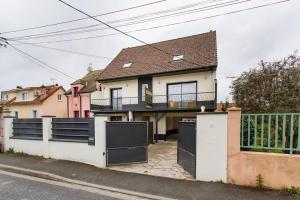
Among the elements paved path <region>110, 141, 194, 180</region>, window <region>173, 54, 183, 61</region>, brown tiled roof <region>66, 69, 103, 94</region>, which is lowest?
paved path <region>110, 141, 194, 180</region>

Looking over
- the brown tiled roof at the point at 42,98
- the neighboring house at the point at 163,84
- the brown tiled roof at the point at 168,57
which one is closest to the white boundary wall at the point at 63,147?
the neighboring house at the point at 163,84

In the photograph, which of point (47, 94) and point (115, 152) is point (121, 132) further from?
point (47, 94)

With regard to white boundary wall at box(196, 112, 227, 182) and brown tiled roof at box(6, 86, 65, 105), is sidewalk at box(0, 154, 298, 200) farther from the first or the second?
brown tiled roof at box(6, 86, 65, 105)

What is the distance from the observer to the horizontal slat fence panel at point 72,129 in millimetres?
8086

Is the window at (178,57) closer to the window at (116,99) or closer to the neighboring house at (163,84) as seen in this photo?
the neighboring house at (163,84)

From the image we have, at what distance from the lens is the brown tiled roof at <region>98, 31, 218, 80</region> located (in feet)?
56.3

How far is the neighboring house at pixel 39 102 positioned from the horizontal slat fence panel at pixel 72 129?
1941 cm

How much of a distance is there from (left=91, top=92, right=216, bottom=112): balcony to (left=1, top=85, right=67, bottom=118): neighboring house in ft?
31.7

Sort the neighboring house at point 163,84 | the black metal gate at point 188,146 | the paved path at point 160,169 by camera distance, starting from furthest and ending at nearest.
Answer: the neighboring house at point 163,84
the paved path at point 160,169
the black metal gate at point 188,146

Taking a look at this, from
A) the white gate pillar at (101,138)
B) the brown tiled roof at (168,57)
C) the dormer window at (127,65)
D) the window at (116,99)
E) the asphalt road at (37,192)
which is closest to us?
the asphalt road at (37,192)

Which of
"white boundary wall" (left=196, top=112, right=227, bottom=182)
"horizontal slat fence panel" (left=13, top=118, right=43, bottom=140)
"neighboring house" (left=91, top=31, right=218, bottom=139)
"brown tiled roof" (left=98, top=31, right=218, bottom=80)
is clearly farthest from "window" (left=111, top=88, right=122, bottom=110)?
"white boundary wall" (left=196, top=112, right=227, bottom=182)

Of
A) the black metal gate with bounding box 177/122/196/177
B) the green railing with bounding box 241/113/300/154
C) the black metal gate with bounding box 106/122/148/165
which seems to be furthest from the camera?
the black metal gate with bounding box 106/122/148/165

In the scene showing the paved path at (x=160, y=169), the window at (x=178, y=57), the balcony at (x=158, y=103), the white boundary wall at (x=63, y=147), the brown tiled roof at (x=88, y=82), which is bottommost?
the paved path at (x=160, y=169)

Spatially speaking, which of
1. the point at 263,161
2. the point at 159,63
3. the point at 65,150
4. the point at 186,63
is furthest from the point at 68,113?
the point at 263,161
